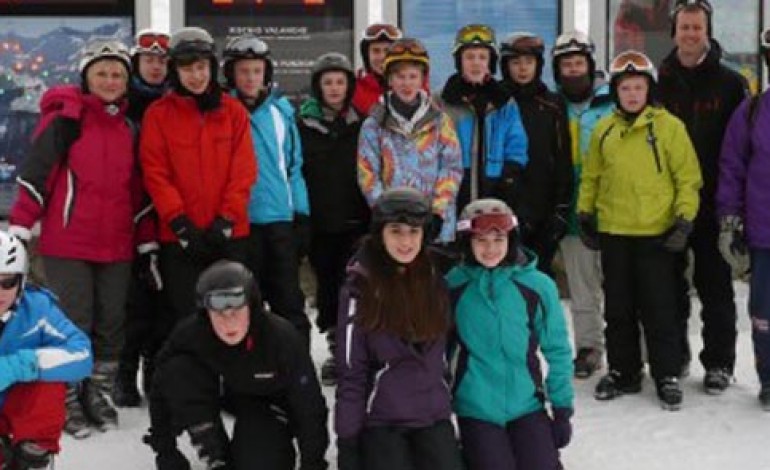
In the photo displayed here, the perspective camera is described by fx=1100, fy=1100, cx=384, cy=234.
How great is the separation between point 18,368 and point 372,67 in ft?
9.71

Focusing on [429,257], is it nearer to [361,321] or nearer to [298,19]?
[361,321]

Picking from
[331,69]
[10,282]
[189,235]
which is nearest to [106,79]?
[189,235]

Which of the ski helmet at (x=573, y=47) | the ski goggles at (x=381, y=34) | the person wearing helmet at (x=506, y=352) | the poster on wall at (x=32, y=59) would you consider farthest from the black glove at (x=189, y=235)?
the poster on wall at (x=32, y=59)

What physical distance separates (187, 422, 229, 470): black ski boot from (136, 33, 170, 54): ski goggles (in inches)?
84.0

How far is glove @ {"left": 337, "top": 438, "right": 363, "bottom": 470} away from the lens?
4047 mm

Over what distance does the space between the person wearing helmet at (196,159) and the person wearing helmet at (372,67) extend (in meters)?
1.04

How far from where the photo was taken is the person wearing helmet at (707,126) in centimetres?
559

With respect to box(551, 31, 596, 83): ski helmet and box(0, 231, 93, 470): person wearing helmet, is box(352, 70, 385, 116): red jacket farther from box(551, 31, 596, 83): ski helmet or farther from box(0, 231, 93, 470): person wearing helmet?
box(0, 231, 93, 470): person wearing helmet

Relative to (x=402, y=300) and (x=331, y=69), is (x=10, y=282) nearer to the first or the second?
(x=402, y=300)

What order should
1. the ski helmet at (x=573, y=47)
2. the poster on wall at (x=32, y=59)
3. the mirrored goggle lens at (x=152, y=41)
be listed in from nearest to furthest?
1. the mirrored goggle lens at (x=152, y=41)
2. the ski helmet at (x=573, y=47)
3. the poster on wall at (x=32, y=59)

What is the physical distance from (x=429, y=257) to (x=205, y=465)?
1227 mm

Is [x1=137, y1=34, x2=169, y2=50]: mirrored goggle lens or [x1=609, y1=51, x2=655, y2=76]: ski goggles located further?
[x1=137, y1=34, x2=169, y2=50]: mirrored goggle lens

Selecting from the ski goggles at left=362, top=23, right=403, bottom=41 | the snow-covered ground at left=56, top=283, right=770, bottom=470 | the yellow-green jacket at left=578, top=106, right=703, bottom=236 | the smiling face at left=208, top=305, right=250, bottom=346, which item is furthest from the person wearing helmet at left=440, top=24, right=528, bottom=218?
the smiling face at left=208, top=305, right=250, bottom=346

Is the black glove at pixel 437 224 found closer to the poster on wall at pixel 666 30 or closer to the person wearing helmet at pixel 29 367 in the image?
the person wearing helmet at pixel 29 367
